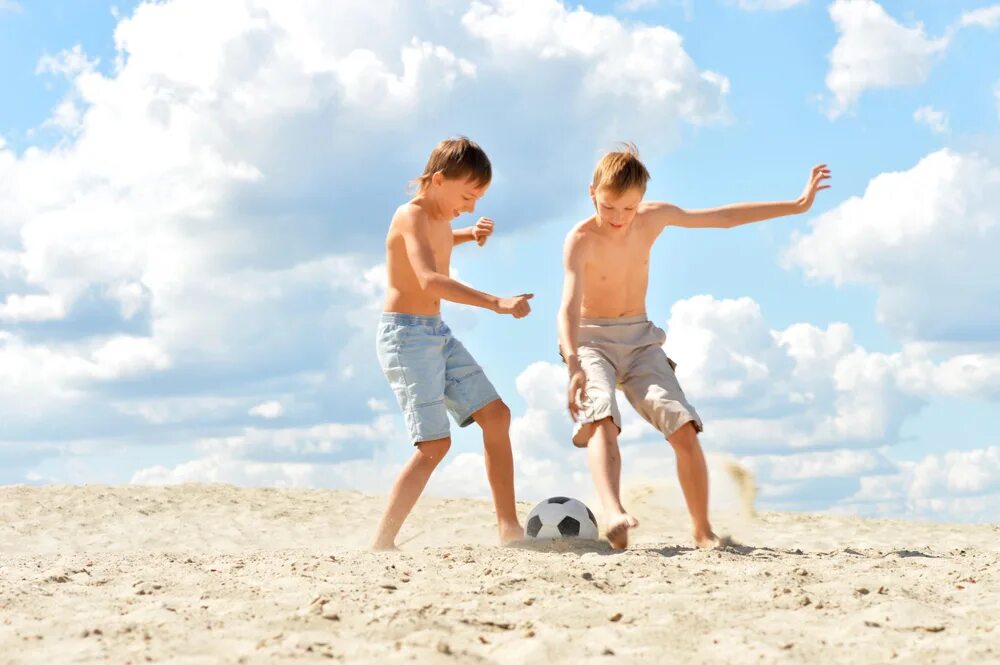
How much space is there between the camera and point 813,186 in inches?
254

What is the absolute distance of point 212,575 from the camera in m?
4.95

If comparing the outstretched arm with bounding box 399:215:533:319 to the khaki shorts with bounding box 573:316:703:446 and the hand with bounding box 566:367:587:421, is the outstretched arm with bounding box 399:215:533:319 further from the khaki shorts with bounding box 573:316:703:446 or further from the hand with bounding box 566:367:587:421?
the khaki shorts with bounding box 573:316:703:446

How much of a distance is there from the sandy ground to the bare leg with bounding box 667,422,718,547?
0.74ft

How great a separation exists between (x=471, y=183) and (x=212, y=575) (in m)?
2.47

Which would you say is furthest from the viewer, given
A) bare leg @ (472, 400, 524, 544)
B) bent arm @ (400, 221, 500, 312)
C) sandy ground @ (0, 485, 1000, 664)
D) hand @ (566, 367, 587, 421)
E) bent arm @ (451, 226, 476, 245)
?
bent arm @ (451, 226, 476, 245)

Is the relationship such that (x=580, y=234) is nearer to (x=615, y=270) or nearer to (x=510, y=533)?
(x=615, y=270)

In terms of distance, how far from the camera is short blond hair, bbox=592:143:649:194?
5695mm

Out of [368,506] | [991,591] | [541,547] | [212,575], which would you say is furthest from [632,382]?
[368,506]

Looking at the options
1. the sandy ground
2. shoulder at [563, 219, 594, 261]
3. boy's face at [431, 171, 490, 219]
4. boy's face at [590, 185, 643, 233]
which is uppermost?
boy's face at [431, 171, 490, 219]

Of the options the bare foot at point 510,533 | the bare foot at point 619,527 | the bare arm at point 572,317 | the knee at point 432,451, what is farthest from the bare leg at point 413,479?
the bare foot at point 619,527

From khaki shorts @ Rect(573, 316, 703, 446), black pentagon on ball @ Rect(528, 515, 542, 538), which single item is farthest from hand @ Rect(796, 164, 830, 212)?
black pentagon on ball @ Rect(528, 515, 542, 538)

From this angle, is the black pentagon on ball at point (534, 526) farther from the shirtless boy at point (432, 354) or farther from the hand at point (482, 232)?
the hand at point (482, 232)

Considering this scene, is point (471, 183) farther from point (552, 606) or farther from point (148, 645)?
point (148, 645)

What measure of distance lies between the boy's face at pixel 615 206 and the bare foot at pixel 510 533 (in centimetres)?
178
